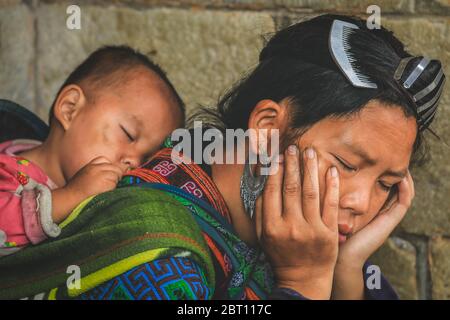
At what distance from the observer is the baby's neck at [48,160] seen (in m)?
1.74

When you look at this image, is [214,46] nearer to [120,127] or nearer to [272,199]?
[120,127]

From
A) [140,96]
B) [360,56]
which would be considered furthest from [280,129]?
[140,96]

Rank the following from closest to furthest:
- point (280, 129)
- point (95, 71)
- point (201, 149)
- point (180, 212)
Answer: point (180, 212) → point (280, 129) → point (201, 149) → point (95, 71)

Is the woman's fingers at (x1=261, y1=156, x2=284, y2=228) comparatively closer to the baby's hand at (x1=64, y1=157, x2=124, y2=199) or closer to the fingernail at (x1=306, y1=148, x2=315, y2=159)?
the fingernail at (x1=306, y1=148, x2=315, y2=159)

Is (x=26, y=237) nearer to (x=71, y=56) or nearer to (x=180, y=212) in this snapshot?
(x=180, y=212)

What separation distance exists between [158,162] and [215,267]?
28 centimetres

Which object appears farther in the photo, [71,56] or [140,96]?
[71,56]

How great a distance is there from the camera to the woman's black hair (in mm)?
1482

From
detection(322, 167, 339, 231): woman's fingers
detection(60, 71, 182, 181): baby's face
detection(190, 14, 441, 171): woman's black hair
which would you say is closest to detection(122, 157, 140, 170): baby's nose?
detection(60, 71, 182, 181): baby's face

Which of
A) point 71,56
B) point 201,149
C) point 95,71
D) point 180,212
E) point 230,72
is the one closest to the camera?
point 180,212

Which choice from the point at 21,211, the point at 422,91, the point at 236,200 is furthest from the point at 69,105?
the point at 422,91

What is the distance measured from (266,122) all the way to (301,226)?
0.25 metres

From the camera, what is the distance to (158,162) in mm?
1575

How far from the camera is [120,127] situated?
1.73 m
